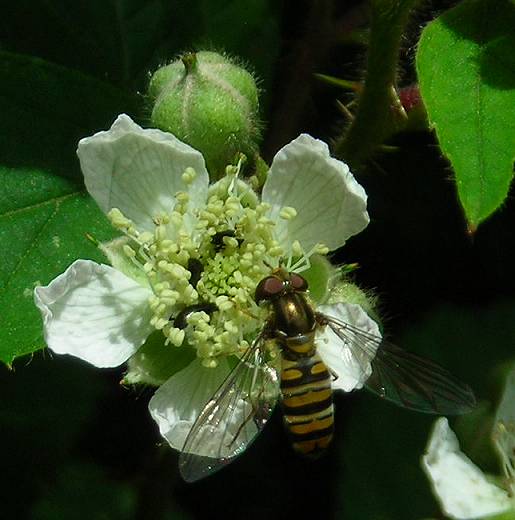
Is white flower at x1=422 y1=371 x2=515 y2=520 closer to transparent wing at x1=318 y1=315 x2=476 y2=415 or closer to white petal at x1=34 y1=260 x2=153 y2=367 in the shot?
transparent wing at x1=318 y1=315 x2=476 y2=415

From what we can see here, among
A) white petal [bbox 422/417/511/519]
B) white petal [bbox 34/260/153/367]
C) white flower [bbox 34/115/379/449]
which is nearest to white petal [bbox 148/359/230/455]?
white flower [bbox 34/115/379/449]

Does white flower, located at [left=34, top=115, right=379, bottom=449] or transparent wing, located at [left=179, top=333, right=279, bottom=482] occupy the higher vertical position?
white flower, located at [left=34, top=115, right=379, bottom=449]

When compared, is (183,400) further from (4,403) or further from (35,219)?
(4,403)

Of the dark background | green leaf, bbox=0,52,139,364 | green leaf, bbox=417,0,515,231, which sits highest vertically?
green leaf, bbox=417,0,515,231

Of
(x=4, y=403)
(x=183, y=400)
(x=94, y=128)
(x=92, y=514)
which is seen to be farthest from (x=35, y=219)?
(x=92, y=514)

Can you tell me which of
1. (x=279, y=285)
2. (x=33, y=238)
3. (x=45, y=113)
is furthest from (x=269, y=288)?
(x=45, y=113)

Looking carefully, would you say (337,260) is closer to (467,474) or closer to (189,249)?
(189,249)

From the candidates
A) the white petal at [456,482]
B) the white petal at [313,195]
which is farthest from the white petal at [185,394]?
the white petal at [456,482]
